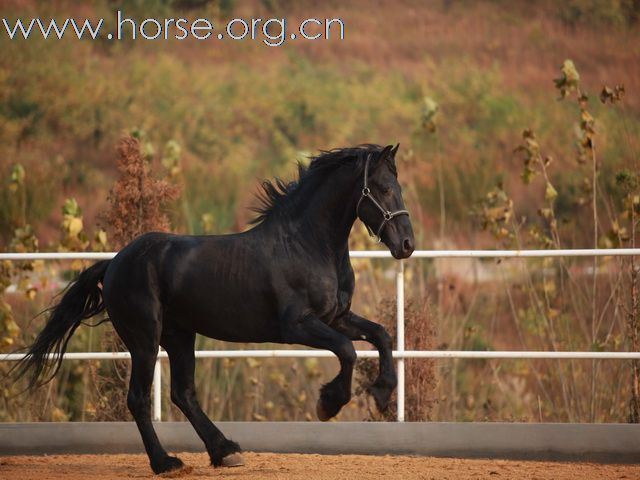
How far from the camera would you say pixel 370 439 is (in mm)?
7555

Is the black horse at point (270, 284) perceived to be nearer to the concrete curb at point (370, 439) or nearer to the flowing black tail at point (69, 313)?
the flowing black tail at point (69, 313)

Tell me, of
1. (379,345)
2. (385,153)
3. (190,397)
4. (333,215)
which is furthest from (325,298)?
(190,397)

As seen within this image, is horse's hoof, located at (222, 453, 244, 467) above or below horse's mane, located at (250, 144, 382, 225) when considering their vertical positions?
below

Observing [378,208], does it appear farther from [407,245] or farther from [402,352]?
[402,352]

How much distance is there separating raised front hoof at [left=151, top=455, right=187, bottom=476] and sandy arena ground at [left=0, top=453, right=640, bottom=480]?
47 mm

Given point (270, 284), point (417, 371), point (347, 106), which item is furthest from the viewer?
point (347, 106)

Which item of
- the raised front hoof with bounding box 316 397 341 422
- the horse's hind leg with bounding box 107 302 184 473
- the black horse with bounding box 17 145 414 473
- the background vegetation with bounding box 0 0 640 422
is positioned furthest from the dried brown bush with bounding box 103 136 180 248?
the background vegetation with bounding box 0 0 640 422

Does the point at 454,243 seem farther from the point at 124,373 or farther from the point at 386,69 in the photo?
the point at 386,69

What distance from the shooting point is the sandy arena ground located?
259 inches

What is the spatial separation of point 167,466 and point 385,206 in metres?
1.98

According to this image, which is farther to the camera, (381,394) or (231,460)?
(231,460)

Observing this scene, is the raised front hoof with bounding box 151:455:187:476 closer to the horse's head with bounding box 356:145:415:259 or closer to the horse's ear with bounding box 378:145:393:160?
the horse's head with bounding box 356:145:415:259

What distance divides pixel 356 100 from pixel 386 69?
4.67 ft

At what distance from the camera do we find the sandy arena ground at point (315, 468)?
6574 mm
